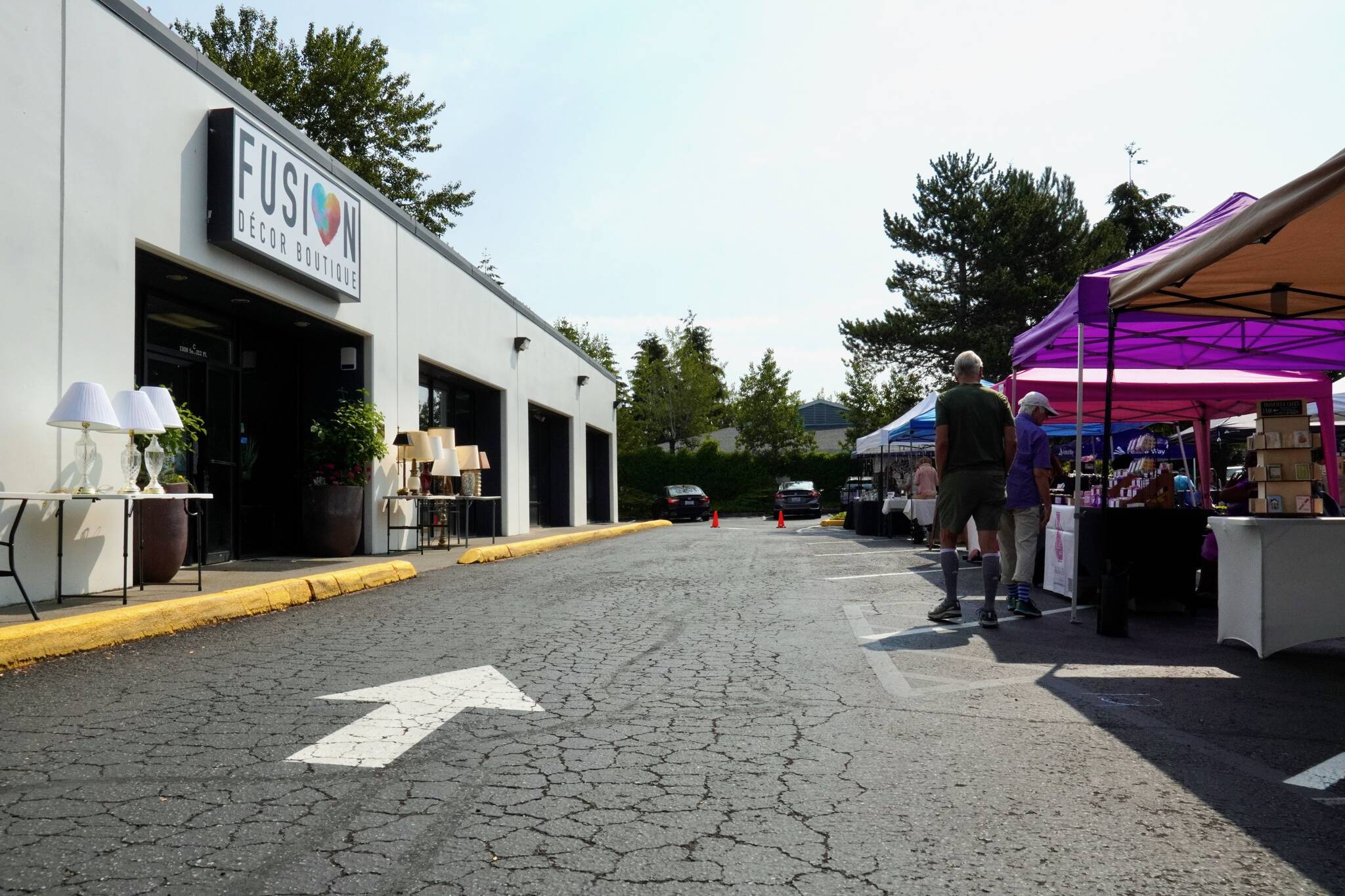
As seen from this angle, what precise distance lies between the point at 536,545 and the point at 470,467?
64.9 inches

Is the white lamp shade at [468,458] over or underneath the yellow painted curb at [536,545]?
over

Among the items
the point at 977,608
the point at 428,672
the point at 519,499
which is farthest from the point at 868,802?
A: the point at 519,499

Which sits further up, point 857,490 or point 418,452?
point 418,452

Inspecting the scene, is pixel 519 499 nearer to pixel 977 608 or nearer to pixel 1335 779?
pixel 977 608

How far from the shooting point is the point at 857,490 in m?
25.5

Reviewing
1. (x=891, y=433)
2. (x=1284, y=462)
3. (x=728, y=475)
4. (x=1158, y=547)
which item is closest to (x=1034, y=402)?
(x=1158, y=547)

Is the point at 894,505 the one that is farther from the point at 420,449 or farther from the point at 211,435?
the point at 211,435

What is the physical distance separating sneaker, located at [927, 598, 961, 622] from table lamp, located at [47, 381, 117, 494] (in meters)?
6.07

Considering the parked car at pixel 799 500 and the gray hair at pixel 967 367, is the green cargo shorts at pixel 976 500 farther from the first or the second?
the parked car at pixel 799 500

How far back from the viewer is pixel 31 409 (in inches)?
282

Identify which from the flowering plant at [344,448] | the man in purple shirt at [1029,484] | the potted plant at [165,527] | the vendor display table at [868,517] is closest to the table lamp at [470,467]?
the flowering plant at [344,448]

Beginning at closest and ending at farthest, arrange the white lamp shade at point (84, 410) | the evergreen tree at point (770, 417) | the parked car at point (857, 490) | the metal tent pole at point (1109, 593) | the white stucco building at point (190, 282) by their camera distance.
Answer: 1. the metal tent pole at point (1109, 593)
2. the white lamp shade at point (84, 410)
3. the white stucco building at point (190, 282)
4. the parked car at point (857, 490)
5. the evergreen tree at point (770, 417)

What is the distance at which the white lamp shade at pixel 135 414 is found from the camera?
A: 23.7 feet

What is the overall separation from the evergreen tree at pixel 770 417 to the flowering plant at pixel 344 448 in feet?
134
